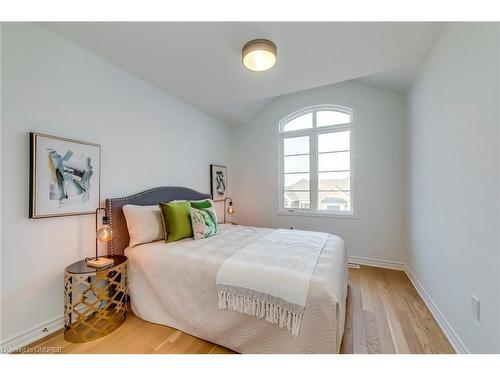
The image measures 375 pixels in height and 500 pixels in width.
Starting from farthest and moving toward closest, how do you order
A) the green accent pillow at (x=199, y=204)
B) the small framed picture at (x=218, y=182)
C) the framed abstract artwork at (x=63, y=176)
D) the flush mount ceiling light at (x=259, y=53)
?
the small framed picture at (x=218, y=182), the green accent pillow at (x=199, y=204), the flush mount ceiling light at (x=259, y=53), the framed abstract artwork at (x=63, y=176)

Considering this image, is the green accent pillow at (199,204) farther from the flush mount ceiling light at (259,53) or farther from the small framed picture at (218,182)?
the flush mount ceiling light at (259,53)

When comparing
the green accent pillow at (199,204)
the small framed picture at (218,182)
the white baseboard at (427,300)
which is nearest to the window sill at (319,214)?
the white baseboard at (427,300)

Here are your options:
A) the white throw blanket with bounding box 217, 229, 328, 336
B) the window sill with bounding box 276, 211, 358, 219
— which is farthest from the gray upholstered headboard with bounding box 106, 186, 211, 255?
the window sill with bounding box 276, 211, 358, 219

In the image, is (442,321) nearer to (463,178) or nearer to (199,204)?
(463,178)

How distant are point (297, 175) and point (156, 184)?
2338 mm

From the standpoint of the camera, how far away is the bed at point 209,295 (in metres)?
1.19

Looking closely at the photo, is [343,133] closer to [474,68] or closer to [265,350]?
[474,68]

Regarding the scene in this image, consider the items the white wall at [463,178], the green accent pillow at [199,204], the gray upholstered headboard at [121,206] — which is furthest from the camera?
the green accent pillow at [199,204]

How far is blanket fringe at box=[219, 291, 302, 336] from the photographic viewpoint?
122 centimetres

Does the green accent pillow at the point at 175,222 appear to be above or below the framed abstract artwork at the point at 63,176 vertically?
below

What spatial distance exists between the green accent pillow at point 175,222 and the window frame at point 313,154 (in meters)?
1.98

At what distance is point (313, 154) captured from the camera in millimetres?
3523

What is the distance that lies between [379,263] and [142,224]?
3.28 m

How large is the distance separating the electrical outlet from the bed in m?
0.74
